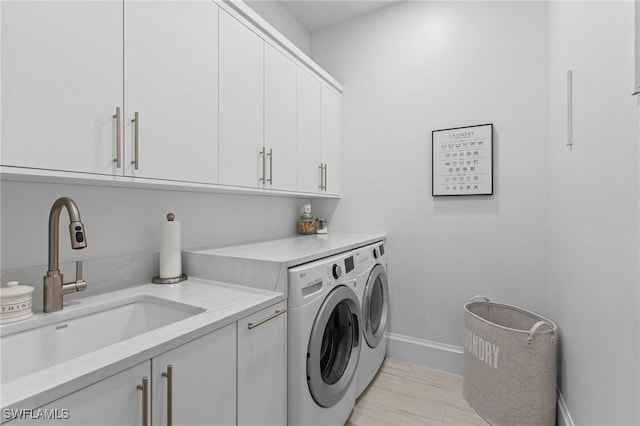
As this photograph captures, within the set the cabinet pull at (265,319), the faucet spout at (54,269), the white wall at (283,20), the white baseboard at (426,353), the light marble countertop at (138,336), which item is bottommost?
the white baseboard at (426,353)

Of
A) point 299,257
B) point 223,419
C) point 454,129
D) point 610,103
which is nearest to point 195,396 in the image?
point 223,419

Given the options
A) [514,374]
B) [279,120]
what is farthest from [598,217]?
[279,120]

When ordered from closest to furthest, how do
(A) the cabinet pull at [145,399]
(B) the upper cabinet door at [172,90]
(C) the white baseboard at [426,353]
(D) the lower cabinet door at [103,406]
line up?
(D) the lower cabinet door at [103,406] < (A) the cabinet pull at [145,399] < (B) the upper cabinet door at [172,90] < (C) the white baseboard at [426,353]

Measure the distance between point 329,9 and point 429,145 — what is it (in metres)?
1.40

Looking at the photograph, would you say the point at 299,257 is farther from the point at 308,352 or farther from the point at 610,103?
the point at 610,103

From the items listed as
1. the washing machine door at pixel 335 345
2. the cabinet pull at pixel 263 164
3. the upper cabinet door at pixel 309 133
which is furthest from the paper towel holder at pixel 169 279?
the upper cabinet door at pixel 309 133

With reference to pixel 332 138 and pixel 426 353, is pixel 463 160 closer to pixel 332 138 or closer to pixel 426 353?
pixel 332 138

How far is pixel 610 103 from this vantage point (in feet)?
3.28

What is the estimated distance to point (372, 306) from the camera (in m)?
2.23

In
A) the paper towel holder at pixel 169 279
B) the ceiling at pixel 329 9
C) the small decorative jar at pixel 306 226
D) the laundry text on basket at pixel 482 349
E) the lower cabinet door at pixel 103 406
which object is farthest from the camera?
the small decorative jar at pixel 306 226

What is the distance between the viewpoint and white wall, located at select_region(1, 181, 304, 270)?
1.08 meters

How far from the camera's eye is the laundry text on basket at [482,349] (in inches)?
64.5

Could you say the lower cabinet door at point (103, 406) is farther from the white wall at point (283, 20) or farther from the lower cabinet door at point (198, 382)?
the white wall at point (283, 20)

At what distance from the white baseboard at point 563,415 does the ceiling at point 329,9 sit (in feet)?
9.42
